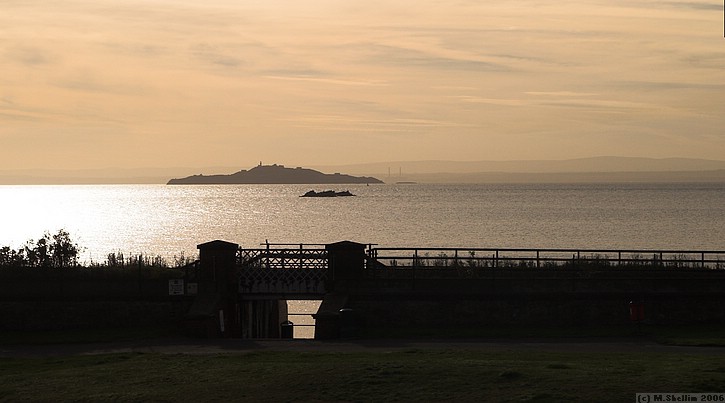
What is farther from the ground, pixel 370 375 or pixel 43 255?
pixel 43 255

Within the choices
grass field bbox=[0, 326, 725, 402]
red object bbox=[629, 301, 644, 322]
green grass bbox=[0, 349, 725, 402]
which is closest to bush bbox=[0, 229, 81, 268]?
grass field bbox=[0, 326, 725, 402]

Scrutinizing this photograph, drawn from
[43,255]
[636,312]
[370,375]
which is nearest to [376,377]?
[370,375]

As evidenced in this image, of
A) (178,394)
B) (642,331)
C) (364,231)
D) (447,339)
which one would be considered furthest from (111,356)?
(364,231)

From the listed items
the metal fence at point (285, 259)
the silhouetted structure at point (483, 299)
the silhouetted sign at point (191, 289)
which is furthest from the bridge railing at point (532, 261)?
the silhouetted sign at point (191, 289)

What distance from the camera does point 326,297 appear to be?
106ft

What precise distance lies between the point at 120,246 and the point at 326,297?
100015 mm

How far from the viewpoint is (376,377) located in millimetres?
21547

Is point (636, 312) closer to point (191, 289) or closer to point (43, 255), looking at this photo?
point (191, 289)

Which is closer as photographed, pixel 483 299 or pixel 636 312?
pixel 636 312

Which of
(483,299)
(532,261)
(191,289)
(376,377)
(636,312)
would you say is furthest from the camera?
(532,261)

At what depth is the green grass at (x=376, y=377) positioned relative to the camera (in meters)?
20.0

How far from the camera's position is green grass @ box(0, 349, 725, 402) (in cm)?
2003

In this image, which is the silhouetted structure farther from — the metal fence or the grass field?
the grass field

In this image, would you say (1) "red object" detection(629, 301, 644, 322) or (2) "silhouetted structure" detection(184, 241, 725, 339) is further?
(2) "silhouetted structure" detection(184, 241, 725, 339)
